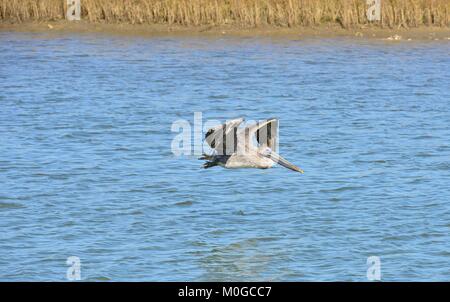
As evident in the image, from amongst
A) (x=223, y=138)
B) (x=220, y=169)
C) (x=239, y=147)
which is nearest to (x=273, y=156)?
(x=239, y=147)

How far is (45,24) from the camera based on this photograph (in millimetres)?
30312

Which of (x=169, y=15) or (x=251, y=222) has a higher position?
(x=169, y=15)

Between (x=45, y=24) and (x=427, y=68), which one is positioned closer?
(x=427, y=68)

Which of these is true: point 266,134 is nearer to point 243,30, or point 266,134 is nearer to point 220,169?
point 220,169

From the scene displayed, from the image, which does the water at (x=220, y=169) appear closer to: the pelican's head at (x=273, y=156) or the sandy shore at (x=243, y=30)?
the sandy shore at (x=243, y=30)

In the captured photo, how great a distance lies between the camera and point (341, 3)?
28.8 metres

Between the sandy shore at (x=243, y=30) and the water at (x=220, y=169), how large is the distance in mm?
477

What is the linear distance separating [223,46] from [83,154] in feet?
32.4

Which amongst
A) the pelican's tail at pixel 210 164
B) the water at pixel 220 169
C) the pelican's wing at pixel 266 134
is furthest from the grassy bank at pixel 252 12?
the pelican's tail at pixel 210 164

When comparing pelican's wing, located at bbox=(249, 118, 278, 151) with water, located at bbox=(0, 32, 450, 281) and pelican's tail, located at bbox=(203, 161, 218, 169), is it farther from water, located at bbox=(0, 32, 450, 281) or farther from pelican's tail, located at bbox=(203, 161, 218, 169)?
water, located at bbox=(0, 32, 450, 281)
